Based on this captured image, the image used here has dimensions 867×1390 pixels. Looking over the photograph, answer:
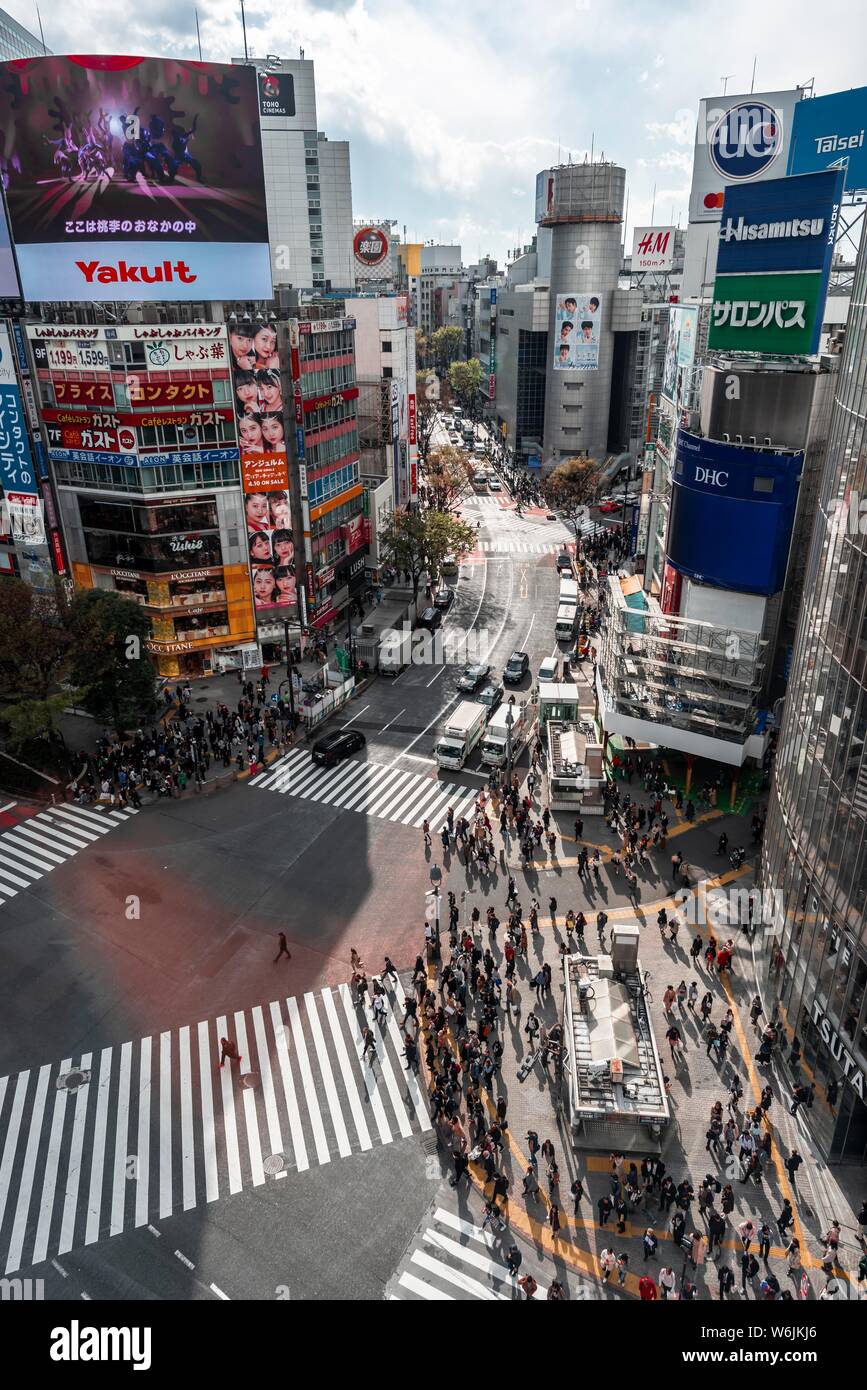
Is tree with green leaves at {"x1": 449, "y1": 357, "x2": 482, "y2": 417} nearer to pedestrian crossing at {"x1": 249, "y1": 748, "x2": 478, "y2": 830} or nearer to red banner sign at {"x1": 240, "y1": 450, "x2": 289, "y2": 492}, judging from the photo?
red banner sign at {"x1": 240, "y1": 450, "x2": 289, "y2": 492}

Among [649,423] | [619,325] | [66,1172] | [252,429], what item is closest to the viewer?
[66,1172]

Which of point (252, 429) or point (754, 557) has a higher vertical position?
point (252, 429)

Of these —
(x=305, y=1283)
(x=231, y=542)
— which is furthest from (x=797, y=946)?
(x=231, y=542)

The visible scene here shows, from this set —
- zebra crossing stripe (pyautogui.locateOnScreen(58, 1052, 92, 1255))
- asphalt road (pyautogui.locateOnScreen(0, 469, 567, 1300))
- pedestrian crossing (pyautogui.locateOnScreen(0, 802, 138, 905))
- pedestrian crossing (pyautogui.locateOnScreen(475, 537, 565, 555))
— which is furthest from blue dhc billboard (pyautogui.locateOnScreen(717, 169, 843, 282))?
zebra crossing stripe (pyautogui.locateOnScreen(58, 1052, 92, 1255))

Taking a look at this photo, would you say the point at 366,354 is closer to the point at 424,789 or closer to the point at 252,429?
the point at 252,429

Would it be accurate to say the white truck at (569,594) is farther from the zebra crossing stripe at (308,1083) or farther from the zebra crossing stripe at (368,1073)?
the zebra crossing stripe at (308,1083)
